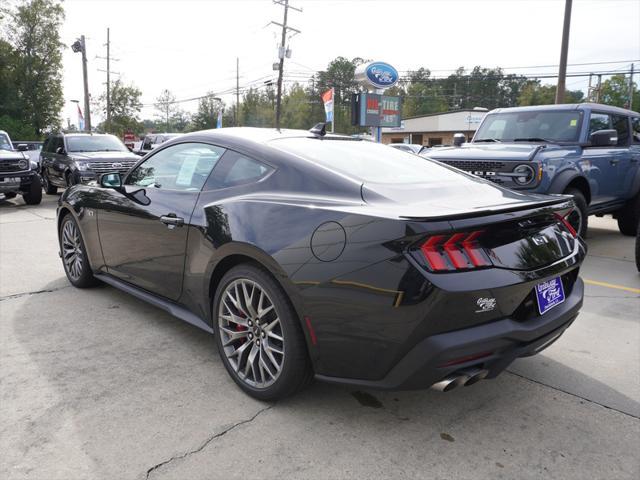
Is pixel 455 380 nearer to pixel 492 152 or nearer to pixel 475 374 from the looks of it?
pixel 475 374

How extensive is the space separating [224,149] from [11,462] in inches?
77.9

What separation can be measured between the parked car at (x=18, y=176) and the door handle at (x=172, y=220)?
32.6 feet

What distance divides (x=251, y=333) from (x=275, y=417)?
46 centimetres

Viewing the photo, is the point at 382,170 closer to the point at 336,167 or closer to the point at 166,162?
the point at 336,167

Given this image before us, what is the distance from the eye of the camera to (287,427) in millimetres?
2533

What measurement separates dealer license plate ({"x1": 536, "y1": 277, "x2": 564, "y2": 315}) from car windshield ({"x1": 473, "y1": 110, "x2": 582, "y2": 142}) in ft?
16.5

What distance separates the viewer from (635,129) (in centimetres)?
823

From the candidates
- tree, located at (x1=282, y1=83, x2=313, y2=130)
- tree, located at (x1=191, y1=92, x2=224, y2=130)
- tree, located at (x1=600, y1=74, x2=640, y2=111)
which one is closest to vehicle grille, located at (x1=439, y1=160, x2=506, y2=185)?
tree, located at (x1=282, y1=83, x2=313, y2=130)

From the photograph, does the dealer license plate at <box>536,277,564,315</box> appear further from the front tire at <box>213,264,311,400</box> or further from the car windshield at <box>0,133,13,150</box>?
the car windshield at <box>0,133,13,150</box>

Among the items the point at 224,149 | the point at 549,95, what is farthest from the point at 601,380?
the point at 549,95

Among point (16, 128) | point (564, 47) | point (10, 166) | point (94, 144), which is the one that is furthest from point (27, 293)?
point (16, 128)

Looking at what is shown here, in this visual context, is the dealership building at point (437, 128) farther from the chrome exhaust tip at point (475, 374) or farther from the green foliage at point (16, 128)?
the chrome exhaust tip at point (475, 374)

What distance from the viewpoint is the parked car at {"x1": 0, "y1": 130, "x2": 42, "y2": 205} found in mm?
11266

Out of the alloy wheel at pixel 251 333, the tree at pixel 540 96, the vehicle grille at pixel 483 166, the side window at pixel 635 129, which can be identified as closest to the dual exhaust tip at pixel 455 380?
the alloy wheel at pixel 251 333
